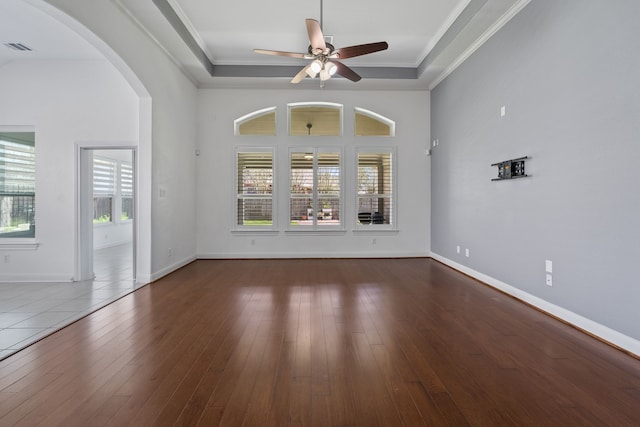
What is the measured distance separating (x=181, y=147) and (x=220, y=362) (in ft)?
14.1

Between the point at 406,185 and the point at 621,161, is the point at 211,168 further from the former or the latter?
the point at 621,161

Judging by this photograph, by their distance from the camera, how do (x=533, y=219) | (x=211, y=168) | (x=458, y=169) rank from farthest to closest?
1. (x=211, y=168)
2. (x=458, y=169)
3. (x=533, y=219)

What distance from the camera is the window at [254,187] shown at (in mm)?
6398

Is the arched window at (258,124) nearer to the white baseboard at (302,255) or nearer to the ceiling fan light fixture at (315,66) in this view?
the white baseboard at (302,255)

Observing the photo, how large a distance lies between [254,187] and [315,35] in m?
3.56

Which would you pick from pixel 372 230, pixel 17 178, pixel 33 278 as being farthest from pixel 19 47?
pixel 372 230

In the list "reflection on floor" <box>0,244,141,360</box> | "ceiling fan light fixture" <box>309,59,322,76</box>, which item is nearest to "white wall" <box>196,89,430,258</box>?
"reflection on floor" <box>0,244,141,360</box>

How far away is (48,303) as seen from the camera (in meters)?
3.53

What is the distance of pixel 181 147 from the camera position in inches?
216

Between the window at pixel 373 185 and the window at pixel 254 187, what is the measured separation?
183cm

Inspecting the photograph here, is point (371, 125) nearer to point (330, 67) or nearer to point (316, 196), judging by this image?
point (316, 196)

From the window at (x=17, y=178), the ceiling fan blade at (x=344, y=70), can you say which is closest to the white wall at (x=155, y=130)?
the window at (x=17, y=178)

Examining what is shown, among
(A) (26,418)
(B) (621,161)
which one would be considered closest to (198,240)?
(A) (26,418)

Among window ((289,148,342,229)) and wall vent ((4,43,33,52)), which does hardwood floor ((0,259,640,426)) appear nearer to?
window ((289,148,342,229))
